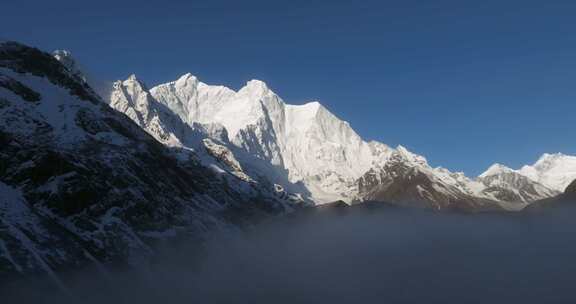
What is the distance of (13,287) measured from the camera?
19175cm

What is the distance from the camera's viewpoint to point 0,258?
198 metres

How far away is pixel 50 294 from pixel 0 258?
1692 centimetres

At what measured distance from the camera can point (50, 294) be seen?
199250 millimetres

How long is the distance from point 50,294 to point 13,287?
36.4 ft

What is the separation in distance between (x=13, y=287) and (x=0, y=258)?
10884 millimetres
